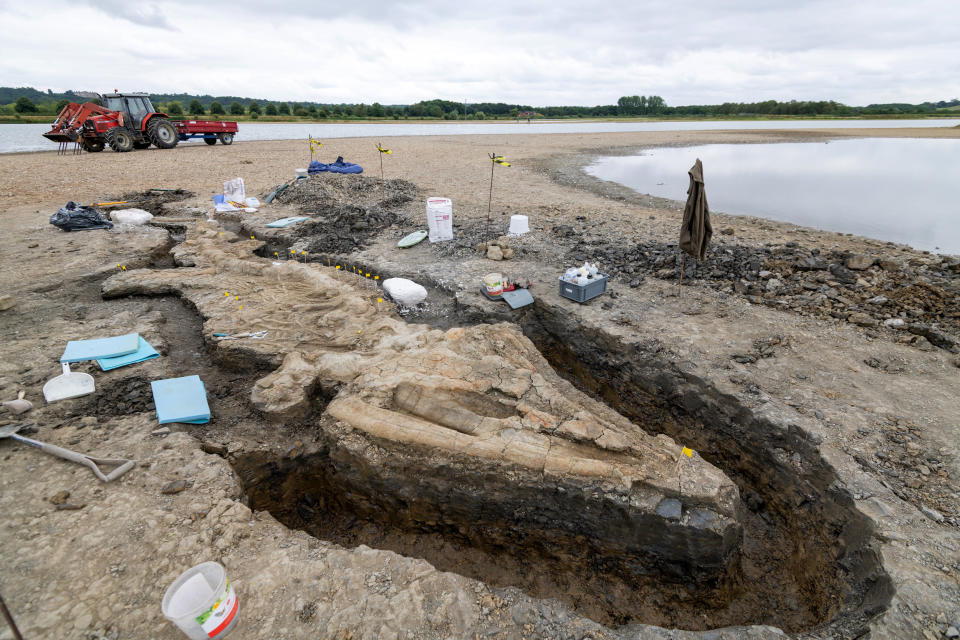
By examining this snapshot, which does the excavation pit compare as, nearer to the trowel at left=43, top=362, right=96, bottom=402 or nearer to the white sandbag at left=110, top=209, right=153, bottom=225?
the trowel at left=43, top=362, right=96, bottom=402

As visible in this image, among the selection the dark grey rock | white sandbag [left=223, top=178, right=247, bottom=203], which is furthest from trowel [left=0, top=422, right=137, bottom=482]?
white sandbag [left=223, top=178, right=247, bottom=203]

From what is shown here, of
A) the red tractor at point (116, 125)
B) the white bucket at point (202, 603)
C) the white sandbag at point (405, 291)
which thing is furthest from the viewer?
the red tractor at point (116, 125)

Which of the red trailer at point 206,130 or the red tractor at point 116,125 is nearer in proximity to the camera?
the red tractor at point 116,125

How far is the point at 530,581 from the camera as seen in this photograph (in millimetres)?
3969

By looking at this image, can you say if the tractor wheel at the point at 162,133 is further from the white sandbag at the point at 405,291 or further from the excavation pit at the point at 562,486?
the excavation pit at the point at 562,486

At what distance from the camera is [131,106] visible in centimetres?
2075

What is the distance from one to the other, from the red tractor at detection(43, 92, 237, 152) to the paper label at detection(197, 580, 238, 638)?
25.0m

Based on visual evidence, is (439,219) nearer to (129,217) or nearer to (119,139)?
(129,217)

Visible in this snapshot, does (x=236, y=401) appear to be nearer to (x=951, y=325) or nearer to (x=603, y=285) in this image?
(x=603, y=285)

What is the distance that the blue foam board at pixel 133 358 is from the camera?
4781mm

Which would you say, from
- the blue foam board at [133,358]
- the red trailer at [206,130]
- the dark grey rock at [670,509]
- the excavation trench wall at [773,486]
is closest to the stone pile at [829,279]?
the excavation trench wall at [773,486]

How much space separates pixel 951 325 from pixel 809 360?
2288mm

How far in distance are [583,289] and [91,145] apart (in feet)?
83.7

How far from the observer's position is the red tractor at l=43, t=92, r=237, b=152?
1925 centimetres
